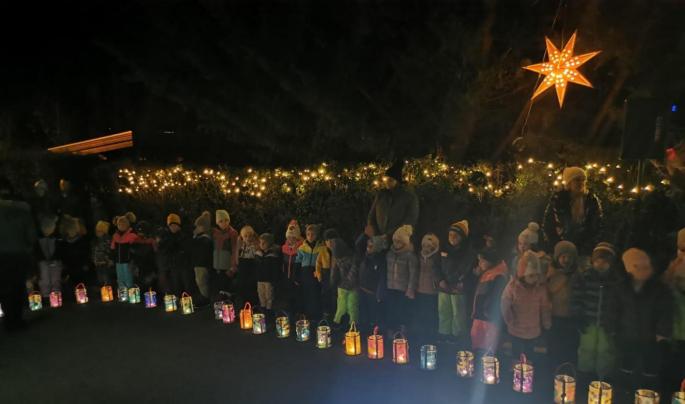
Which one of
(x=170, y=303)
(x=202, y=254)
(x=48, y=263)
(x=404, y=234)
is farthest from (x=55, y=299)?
(x=404, y=234)

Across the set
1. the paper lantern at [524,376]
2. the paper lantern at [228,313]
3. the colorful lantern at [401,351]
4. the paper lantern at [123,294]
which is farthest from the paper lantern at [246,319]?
the paper lantern at [524,376]

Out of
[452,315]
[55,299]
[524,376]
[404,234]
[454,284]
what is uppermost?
[404,234]

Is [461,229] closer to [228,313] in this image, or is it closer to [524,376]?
[524,376]

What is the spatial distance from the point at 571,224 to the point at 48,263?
7926 mm

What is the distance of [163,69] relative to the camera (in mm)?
9523

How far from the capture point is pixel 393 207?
6184 millimetres

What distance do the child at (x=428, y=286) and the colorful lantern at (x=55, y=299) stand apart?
5654 mm

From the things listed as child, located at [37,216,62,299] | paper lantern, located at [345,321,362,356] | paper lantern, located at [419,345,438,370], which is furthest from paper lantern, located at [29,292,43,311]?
paper lantern, located at [419,345,438,370]

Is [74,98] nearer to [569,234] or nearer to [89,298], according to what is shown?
[89,298]

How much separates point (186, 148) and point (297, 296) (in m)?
7.34

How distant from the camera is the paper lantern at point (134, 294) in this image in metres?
7.68

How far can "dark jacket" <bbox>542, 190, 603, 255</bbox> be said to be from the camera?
5207 millimetres

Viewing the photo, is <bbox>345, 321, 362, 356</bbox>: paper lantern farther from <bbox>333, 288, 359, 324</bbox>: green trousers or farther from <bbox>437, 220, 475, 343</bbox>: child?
<bbox>437, 220, 475, 343</bbox>: child

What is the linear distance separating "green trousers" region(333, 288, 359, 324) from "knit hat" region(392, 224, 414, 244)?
89 cm
